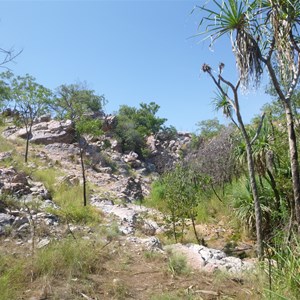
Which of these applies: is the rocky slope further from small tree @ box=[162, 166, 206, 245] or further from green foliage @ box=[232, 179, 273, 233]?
green foliage @ box=[232, 179, 273, 233]

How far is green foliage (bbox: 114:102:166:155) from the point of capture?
30.0m

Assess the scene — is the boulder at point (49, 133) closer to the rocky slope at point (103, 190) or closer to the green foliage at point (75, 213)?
the rocky slope at point (103, 190)

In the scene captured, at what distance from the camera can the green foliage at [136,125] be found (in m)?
30.0

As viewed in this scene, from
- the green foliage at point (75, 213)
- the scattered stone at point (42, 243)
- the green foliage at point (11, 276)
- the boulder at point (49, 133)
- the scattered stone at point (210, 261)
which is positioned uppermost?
the boulder at point (49, 133)

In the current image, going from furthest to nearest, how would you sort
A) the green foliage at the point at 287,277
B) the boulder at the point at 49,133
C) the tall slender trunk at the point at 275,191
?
the boulder at the point at 49,133 < the tall slender trunk at the point at 275,191 < the green foliage at the point at 287,277

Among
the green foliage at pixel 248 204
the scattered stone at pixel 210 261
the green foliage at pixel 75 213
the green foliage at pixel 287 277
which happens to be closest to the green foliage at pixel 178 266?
the scattered stone at pixel 210 261

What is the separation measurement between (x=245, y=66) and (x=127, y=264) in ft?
11.6

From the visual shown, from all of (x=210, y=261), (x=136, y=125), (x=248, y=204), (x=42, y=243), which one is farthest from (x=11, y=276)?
(x=136, y=125)

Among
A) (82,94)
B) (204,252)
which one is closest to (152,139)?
(82,94)

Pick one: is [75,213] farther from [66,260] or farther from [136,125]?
[136,125]

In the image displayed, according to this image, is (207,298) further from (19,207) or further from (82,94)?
(82,94)

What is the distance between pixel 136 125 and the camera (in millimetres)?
34219

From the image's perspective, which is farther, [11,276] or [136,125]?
[136,125]

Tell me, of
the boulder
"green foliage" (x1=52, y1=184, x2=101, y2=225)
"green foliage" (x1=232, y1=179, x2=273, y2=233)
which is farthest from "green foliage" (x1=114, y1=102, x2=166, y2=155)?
"green foliage" (x1=232, y1=179, x2=273, y2=233)
